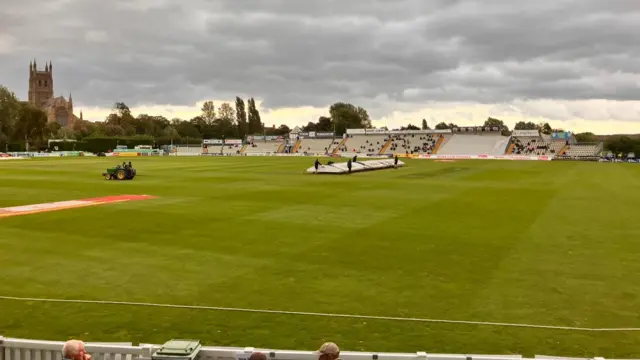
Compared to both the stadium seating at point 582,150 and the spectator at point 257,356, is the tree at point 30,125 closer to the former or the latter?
the stadium seating at point 582,150

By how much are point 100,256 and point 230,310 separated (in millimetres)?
6667

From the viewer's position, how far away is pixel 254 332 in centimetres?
949

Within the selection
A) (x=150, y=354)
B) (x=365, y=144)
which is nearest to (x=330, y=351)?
(x=150, y=354)

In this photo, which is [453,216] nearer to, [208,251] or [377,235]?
[377,235]

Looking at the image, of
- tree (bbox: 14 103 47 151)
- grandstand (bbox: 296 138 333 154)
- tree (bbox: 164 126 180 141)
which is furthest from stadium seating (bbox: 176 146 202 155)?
tree (bbox: 14 103 47 151)

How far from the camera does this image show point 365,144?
138750mm

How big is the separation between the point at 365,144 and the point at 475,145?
95.3 ft

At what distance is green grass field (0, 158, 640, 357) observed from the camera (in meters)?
9.48

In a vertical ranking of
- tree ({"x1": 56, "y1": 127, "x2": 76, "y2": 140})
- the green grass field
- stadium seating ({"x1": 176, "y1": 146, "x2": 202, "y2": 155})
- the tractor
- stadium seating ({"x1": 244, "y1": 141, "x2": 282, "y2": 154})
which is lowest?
the green grass field

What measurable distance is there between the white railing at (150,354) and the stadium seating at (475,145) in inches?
4554

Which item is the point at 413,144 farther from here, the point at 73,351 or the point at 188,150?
the point at 73,351

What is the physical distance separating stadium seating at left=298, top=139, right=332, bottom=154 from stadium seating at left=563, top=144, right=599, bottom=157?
2308 inches

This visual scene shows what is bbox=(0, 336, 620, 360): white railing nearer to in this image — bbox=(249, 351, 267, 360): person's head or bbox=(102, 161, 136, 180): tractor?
bbox=(249, 351, 267, 360): person's head

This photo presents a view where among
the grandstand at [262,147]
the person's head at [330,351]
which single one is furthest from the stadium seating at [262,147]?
the person's head at [330,351]
